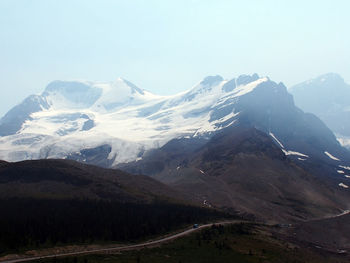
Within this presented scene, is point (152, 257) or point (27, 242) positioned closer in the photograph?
point (152, 257)

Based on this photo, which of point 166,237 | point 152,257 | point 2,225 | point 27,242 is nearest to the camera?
point 152,257

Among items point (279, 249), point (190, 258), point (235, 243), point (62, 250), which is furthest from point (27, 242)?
point (279, 249)

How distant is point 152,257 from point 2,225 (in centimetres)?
6573

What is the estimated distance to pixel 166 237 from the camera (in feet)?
654

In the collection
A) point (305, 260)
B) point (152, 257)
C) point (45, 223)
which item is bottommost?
point (305, 260)

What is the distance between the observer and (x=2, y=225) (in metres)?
186

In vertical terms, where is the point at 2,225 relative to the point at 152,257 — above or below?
above

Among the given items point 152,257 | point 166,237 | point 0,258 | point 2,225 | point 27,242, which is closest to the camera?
point 0,258

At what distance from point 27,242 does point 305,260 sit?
4192 inches

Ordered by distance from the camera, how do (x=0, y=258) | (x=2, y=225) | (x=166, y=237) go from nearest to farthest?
1. (x=0, y=258)
2. (x=2, y=225)
3. (x=166, y=237)

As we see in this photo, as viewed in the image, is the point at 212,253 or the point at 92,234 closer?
the point at 212,253

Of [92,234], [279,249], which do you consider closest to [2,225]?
[92,234]

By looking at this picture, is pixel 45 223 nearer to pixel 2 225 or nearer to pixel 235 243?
pixel 2 225

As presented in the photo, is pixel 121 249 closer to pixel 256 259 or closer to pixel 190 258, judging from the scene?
pixel 190 258
